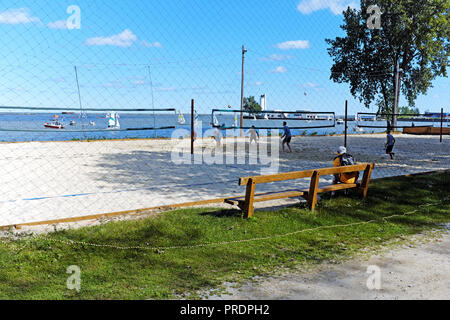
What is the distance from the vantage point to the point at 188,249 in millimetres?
5691

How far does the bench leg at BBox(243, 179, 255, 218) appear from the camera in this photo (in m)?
6.77

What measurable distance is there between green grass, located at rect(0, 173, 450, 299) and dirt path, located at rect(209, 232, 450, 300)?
334mm

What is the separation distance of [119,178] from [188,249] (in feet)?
19.9

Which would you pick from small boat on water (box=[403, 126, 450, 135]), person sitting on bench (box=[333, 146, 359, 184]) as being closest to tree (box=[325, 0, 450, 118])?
small boat on water (box=[403, 126, 450, 135])

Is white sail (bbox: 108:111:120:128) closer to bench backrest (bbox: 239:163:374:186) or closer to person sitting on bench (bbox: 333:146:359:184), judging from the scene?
bench backrest (bbox: 239:163:374:186)

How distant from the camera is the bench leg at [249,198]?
22.2 feet

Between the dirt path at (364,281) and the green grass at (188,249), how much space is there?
0.33 meters

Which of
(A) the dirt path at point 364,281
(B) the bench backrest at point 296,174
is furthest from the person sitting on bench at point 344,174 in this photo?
(A) the dirt path at point 364,281

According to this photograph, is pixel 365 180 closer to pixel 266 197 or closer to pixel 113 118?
pixel 266 197

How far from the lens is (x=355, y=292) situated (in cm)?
430

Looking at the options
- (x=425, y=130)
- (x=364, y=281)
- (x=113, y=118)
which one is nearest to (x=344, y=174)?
(x=364, y=281)

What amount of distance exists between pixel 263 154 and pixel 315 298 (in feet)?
45.5

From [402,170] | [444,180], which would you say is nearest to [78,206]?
[444,180]

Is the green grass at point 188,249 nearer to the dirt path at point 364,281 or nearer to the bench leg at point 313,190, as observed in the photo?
the bench leg at point 313,190
